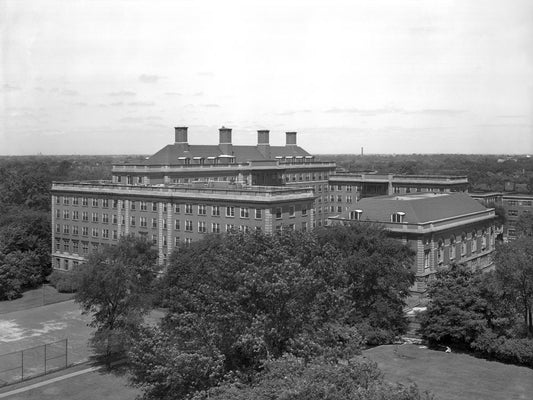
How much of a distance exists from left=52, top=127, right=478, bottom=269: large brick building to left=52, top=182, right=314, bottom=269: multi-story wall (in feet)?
0.38

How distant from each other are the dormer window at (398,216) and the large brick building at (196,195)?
28.2ft

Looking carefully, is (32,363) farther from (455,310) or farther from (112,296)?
(455,310)

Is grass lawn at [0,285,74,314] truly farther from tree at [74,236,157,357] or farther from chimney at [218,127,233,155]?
chimney at [218,127,233,155]

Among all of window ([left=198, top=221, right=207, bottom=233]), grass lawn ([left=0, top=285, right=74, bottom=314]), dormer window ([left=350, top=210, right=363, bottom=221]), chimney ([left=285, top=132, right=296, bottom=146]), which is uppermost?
chimney ([left=285, top=132, right=296, bottom=146])

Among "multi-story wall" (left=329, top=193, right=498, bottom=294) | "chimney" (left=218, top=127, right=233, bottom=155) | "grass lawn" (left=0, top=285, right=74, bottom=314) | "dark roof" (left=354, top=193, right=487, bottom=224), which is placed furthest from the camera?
"chimney" (left=218, top=127, right=233, bottom=155)

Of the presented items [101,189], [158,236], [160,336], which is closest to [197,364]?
[160,336]

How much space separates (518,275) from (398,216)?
2790 centimetres

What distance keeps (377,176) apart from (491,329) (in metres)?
64.5

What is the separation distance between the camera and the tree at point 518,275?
153 feet

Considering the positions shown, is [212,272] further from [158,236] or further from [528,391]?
[158,236]

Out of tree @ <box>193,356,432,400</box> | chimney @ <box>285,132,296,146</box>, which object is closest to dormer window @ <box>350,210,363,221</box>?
chimney @ <box>285,132,296,146</box>

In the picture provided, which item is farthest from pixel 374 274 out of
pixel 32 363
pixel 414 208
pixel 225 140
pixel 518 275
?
pixel 225 140

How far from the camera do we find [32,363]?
4791 centimetres

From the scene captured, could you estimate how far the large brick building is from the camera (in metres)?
71.1
